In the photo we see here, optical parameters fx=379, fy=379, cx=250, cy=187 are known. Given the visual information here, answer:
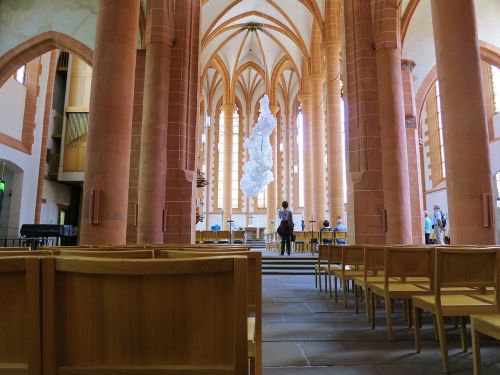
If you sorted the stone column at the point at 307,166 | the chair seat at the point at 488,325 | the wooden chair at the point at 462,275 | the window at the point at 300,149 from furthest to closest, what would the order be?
the window at the point at 300,149 → the stone column at the point at 307,166 → the wooden chair at the point at 462,275 → the chair seat at the point at 488,325

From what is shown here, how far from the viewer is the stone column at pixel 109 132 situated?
562cm

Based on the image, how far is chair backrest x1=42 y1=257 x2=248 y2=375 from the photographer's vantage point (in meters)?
0.98

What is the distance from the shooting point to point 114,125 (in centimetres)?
579

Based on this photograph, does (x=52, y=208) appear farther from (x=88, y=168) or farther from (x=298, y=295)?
(x=298, y=295)

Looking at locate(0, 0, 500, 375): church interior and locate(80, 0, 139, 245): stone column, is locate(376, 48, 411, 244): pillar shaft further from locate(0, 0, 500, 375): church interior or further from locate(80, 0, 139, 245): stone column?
locate(80, 0, 139, 245): stone column

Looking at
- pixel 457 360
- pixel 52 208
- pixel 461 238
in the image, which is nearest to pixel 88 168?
pixel 457 360

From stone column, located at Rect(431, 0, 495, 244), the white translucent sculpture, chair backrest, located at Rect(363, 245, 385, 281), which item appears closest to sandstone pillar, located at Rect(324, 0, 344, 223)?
the white translucent sculpture

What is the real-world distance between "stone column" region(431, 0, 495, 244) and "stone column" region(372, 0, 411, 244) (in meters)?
2.08

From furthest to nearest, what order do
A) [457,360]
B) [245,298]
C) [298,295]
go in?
[298,295]
[457,360]
[245,298]

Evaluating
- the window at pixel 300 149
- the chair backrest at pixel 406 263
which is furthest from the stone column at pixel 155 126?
the window at pixel 300 149

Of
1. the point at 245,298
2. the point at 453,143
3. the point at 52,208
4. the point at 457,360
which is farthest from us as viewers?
the point at 52,208

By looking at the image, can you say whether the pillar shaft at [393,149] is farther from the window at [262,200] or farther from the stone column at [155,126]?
the window at [262,200]

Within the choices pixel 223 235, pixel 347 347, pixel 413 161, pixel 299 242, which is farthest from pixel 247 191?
pixel 347 347

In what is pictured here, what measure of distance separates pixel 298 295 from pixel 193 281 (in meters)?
4.40
